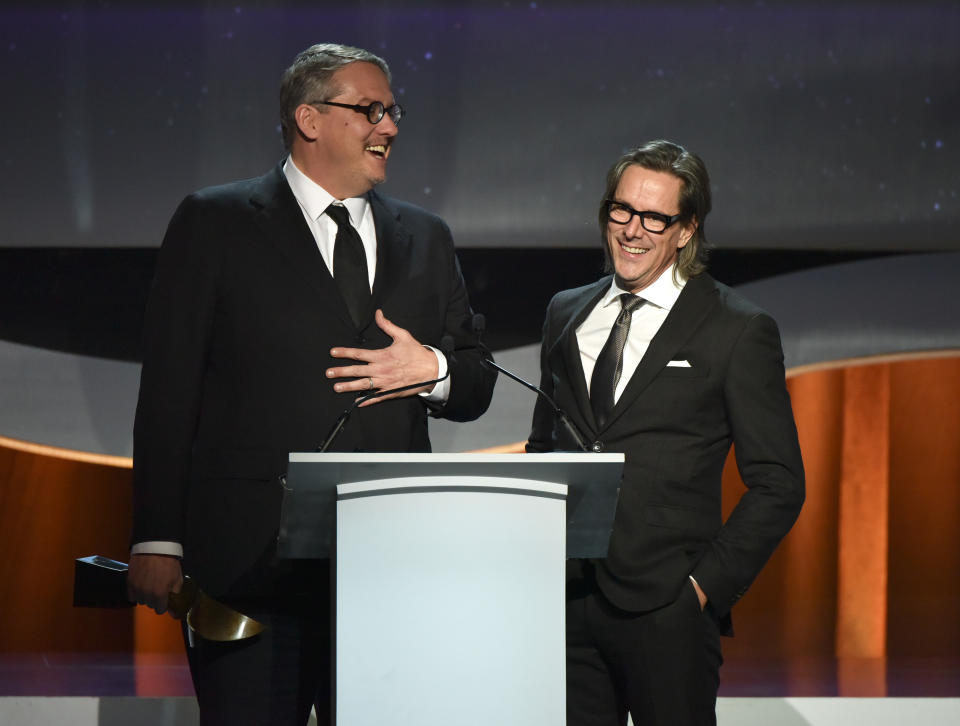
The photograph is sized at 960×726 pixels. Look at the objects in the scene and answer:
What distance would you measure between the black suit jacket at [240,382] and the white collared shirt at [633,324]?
0.27m

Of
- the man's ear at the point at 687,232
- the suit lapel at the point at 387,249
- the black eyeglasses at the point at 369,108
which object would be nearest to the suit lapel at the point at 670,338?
the man's ear at the point at 687,232

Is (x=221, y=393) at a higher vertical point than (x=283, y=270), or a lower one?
lower

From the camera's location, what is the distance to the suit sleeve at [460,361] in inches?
78.7

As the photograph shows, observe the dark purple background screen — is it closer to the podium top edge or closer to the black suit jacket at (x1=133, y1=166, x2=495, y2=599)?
the black suit jacket at (x1=133, y1=166, x2=495, y2=599)

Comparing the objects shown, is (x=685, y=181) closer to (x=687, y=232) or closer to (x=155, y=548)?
(x=687, y=232)

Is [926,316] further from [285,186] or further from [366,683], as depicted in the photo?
[366,683]

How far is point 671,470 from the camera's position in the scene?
77.2 inches

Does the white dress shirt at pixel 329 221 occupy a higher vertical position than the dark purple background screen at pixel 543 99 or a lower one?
lower

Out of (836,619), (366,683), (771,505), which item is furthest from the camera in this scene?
(836,619)

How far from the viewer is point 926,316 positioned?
3686 millimetres

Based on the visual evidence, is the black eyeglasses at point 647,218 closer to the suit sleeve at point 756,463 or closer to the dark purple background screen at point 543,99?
the suit sleeve at point 756,463

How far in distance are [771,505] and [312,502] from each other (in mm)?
885

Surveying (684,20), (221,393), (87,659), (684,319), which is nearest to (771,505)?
(684,319)

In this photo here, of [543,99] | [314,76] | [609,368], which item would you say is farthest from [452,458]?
[543,99]
